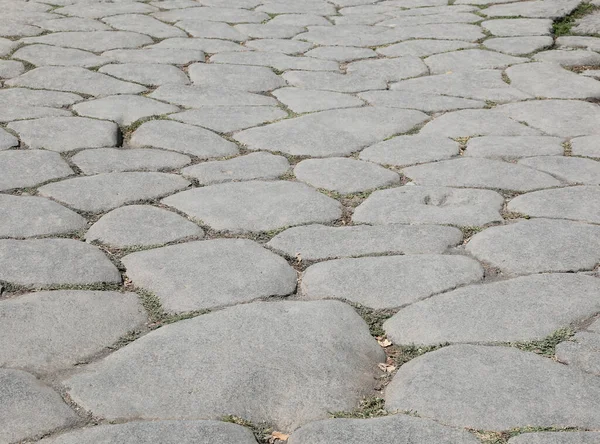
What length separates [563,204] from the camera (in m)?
2.77

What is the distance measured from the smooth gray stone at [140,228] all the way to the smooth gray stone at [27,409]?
755 mm

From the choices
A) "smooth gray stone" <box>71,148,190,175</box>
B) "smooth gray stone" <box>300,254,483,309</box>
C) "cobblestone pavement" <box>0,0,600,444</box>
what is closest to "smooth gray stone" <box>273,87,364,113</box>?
"cobblestone pavement" <box>0,0,600,444</box>

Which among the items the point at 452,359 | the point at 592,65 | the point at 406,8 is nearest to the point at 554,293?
the point at 452,359

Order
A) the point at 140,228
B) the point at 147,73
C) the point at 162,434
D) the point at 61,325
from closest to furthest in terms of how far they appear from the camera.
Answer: the point at 162,434 < the point at 61,325 < the point at 140,228 < the point at 147,73

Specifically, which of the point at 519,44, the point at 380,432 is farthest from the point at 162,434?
the point at 519,44

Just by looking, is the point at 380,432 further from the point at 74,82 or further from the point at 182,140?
the point at 74,82

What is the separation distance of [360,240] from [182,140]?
3.62 feet

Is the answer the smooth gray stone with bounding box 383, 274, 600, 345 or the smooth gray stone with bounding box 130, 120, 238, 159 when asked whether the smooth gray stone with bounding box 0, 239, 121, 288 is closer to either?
the smooth gray stone with bounding box 383, 274, 600, 345

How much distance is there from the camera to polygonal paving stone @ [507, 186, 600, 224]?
2.69m

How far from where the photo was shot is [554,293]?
2.19 m

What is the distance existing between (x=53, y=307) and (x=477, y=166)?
1.64 m

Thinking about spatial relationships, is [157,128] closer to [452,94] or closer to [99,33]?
[452,94]

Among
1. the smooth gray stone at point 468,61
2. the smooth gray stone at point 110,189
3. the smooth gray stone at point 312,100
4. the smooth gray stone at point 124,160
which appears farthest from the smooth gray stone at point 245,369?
the smooth gray stone at point 468,61

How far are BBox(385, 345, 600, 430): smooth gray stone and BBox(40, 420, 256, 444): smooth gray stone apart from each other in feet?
1.12
